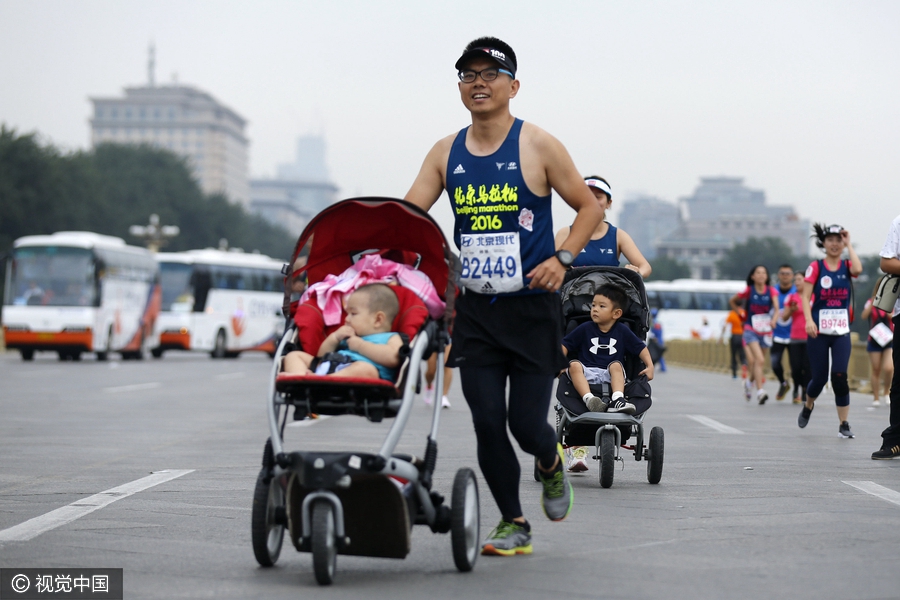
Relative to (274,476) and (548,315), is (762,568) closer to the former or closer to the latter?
(548,315)

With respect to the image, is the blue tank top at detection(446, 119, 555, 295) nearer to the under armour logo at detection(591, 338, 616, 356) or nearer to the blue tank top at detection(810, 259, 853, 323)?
the under armour logo at detection(591, 338, 616, 356)

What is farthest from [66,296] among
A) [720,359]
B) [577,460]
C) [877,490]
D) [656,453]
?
[877,490]

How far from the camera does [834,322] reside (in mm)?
12414

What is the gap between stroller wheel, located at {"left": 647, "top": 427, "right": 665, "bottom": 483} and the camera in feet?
27.7

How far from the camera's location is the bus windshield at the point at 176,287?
152ft

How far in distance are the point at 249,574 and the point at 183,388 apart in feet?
56.6

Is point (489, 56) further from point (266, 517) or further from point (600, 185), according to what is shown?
point (600, 185)

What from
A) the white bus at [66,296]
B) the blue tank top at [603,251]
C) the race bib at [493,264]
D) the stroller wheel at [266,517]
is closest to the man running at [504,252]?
the race bib at [493,264]

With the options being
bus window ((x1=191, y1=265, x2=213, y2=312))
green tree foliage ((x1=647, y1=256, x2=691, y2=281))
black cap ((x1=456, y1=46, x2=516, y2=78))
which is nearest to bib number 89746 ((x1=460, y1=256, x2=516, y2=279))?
black cap ((x1=456, y1=46, x2=516, y2=78))

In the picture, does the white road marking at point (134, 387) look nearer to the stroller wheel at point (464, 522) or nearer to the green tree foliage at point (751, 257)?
the stroller wheel at point (464, 522)

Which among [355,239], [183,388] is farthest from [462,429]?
[183,388]

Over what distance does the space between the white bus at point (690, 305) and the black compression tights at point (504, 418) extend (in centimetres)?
6055

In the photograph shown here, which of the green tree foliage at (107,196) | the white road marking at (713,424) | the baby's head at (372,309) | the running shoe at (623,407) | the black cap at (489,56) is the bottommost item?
the white road marking at (713,424)

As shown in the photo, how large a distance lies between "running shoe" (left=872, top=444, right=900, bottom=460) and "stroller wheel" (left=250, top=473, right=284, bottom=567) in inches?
241
